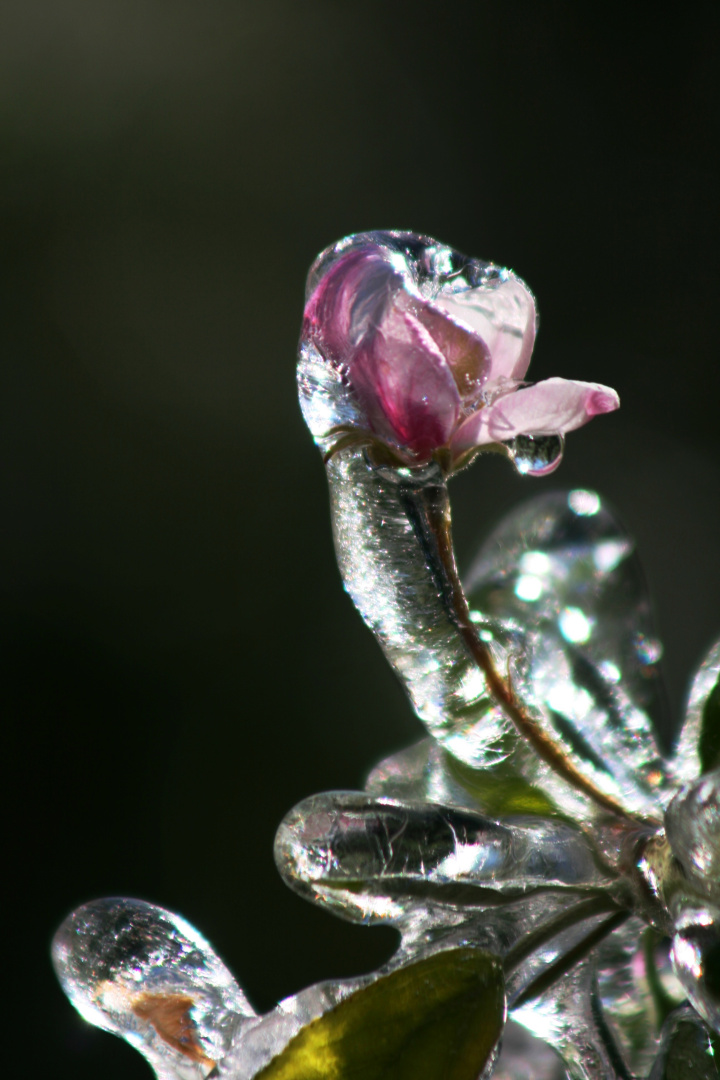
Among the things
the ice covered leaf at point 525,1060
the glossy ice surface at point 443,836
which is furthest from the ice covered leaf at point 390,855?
the ice covered leaf at point 525,1060

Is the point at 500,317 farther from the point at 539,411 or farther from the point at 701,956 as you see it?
the point at 701,956

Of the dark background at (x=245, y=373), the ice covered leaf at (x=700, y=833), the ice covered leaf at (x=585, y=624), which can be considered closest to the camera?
the ice covered leaf at (x=700, y=833)

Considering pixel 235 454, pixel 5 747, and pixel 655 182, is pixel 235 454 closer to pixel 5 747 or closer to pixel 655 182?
pixel 5 747

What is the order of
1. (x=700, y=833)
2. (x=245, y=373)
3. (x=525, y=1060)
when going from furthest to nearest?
(x=245, y=373) → (x=525, y=1060) → (x=700, y=833)

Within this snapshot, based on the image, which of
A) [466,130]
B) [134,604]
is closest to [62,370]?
[134,604]

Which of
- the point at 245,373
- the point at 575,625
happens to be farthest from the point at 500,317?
the point at 245,373

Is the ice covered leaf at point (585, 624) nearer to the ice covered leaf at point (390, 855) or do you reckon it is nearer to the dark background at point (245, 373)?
the ice covered leaf at point (390, 855)

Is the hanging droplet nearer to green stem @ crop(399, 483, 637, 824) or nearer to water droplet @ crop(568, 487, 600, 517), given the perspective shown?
green stem @ crop(399, 483, 637, 824)
